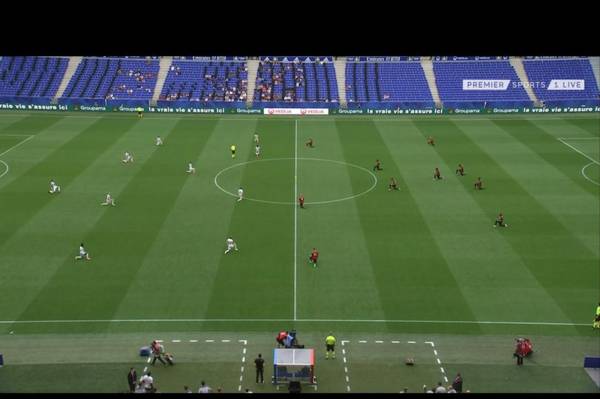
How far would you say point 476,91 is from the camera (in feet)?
320

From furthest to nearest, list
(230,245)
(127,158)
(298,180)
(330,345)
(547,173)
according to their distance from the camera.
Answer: (127,158)
(547,173)
(298,180)
(230,245)
(330,345)

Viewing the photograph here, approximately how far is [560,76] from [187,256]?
81968 millimetres

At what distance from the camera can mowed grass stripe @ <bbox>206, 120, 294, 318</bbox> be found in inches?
1340

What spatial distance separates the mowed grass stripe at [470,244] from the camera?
34.4 meters

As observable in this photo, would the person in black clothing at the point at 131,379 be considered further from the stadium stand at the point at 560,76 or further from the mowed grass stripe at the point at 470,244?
the stadium stand at the point at 560,76

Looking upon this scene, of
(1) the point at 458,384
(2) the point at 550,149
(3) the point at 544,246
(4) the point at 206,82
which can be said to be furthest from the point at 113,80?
A: (1) the point at 458,384

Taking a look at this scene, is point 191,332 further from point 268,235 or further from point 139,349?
point 268,235

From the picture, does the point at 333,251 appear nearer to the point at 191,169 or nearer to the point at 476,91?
the point at 191,169

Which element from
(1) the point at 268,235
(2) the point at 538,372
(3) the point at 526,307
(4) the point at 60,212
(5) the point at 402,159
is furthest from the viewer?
(5) the point at 402,159

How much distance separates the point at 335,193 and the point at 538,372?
27.1 m

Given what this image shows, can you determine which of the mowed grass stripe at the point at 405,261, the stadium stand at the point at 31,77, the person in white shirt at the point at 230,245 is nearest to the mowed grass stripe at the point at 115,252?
the person in white shirt at the point at 230,245

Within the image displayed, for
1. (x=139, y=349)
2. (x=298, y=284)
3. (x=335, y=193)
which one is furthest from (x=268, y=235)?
(x=139, y=349)

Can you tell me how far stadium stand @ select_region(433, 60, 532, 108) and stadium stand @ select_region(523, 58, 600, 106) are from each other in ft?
10.1

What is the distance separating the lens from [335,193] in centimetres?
5284
